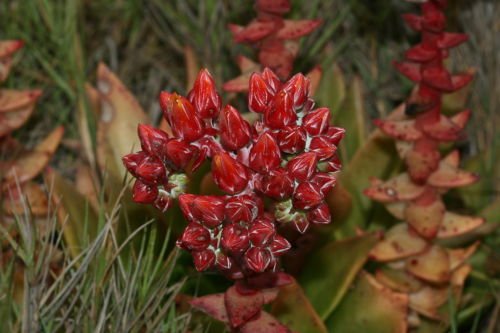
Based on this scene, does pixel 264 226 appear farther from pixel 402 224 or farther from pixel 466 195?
pixel 466 195

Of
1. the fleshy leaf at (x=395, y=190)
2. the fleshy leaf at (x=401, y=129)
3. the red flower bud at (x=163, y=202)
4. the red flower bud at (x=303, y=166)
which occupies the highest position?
the red flower bud at (x=303, y=166)

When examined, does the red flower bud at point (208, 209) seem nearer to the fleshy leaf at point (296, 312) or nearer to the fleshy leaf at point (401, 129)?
the fleshy leaf at point (296, 312)

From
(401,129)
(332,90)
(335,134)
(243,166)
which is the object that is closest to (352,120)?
(332,90)

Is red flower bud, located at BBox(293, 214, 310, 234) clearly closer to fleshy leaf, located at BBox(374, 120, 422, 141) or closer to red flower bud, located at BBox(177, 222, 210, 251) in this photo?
red flower bud, located at BBox(177, 222, 210, 251)

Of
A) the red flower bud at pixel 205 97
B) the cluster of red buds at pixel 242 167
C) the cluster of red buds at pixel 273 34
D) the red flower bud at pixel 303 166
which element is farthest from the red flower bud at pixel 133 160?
the cluster of red buds at pixel 273 34

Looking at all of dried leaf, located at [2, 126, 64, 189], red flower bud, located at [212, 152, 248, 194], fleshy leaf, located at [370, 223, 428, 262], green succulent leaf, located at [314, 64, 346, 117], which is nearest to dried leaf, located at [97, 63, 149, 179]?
dried leaf, located at [2, 126, 64, 189]

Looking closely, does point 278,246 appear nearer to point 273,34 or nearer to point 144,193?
point 144,193

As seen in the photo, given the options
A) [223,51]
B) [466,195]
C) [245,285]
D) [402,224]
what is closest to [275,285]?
[245,285]

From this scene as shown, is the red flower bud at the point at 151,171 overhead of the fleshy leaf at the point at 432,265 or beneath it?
overhead
